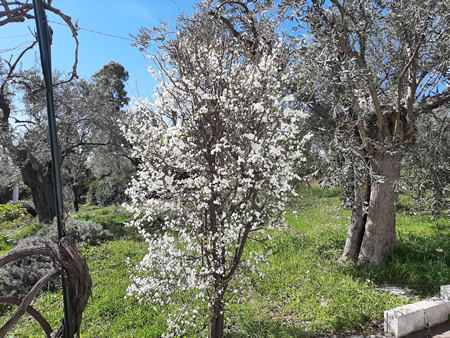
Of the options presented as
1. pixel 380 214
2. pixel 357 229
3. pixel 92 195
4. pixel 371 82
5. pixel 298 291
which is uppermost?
pixel 371 82

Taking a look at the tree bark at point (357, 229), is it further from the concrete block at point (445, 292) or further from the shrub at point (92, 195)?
the shrub at point (92, 195)

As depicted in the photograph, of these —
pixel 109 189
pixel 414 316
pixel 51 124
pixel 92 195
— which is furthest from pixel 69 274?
pixel 92 195

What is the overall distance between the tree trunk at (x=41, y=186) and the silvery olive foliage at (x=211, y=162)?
10013mm

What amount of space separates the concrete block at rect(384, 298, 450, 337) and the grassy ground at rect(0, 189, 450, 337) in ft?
1.35

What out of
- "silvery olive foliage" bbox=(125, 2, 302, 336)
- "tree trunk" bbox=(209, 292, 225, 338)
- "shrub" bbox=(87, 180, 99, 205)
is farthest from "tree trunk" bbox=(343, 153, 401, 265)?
"shrub" bbox=(87, 180, 99, 205)

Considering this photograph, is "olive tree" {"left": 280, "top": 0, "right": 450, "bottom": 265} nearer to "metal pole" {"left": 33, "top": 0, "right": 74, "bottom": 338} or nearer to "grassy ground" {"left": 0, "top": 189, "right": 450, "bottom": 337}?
"grassy ground" {"left": 0, "top": 189, "right": 450, "bottom": 337}

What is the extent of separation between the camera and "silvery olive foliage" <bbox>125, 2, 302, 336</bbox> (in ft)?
12.6

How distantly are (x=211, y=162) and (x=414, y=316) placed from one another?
3651 mm

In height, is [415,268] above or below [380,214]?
below

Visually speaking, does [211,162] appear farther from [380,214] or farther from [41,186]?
[41,186]

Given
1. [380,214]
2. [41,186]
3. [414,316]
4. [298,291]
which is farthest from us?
[41,186]

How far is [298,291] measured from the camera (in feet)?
18.1

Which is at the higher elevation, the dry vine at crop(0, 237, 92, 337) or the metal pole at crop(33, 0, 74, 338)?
the metal pole at crop(33, 0, 74, 338)

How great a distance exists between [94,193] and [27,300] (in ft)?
78.8
